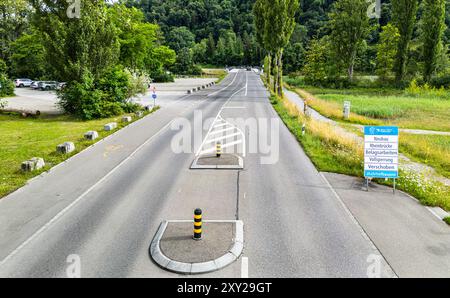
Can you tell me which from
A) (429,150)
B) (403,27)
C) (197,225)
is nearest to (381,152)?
(429,150)

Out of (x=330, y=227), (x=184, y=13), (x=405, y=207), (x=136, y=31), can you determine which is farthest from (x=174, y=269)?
(x=184, y=13)

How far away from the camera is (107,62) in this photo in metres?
28.3

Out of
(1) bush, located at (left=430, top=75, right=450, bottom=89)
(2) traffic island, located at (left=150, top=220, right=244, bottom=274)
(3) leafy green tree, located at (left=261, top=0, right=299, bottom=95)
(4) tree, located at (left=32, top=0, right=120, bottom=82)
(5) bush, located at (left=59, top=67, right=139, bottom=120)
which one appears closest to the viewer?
(2) traffic island, located at (left=150, top=220, right=244, bottom=274)

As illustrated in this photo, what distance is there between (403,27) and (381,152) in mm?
57930

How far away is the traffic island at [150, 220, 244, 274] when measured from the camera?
7.75 meters

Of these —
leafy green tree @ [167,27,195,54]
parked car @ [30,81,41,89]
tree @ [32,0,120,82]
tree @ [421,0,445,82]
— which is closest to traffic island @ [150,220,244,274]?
tree @ [32,0,120,82]

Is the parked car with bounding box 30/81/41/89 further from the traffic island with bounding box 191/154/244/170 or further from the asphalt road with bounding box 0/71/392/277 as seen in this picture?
the traffic island with bounding box 191/154/244/170

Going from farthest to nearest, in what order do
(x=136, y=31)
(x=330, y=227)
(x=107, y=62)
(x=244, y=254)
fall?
1. (x=136, y=31)
2. (x=107, y=62)
3. (x=330, y=227)
4. (x=244, y=254)

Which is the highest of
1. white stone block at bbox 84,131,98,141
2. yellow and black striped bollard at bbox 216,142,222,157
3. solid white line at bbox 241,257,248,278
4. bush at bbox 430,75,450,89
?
bush at bbox 430,75,450,89

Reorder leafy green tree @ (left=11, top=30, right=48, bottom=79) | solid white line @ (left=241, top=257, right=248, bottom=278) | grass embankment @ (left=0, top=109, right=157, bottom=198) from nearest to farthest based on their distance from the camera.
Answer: solid white line @ (left=241, top=257, right=248, bottom=278) < grass embankment @ (left=0, top=109, right=157, bottom=198) < leafy green tree @ (left=11, top=30, right=48, bottom=79)

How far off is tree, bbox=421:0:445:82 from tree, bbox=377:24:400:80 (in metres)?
5.32

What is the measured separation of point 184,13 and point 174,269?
208 meters

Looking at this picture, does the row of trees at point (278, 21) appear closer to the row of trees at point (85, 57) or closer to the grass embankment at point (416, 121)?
the grass embankment at point (416, 121)
